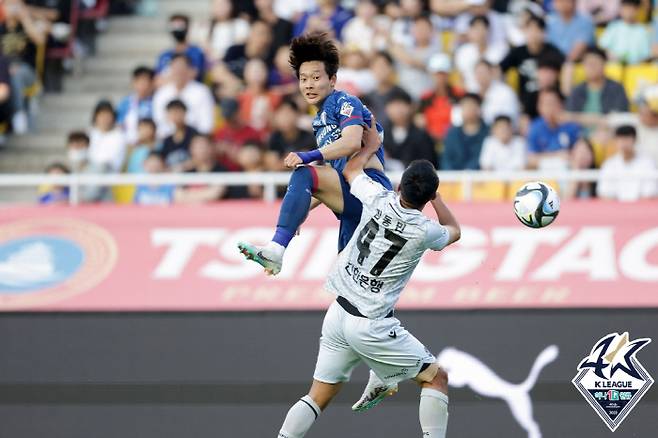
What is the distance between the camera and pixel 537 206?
7.92m

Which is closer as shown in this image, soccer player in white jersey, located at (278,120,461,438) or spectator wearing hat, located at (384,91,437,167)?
soccer player in white jersey, located at (278,120,461,438)

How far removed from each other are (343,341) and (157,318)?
2853 mm

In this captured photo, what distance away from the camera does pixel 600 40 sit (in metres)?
13.9

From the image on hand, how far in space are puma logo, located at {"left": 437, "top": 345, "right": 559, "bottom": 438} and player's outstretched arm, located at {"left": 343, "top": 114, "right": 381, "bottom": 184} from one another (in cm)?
257

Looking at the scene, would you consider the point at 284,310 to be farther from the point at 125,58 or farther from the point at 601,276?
the point at 125,58

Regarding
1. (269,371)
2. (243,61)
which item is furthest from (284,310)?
(243,61)

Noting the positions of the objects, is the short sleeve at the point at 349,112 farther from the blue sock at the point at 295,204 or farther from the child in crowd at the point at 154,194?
the child in crowd at the point at 154,194

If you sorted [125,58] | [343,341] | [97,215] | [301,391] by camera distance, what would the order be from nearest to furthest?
1. [343,341]
2. [301,391]
3. [97,215]
4. [125,58]

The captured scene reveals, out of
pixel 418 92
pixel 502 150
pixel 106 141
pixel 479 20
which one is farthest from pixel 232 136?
pixel 479 20

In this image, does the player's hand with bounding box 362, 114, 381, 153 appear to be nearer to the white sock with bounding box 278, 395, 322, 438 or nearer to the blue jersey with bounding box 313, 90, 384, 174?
the blue jersey with bounding box 313, 90, 384, 174

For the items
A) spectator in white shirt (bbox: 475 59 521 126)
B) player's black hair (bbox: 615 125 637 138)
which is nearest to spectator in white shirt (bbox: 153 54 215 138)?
spectator in white shirt (bbox: 475 59 521 126)

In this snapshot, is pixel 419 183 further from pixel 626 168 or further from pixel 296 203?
pixel 626 168

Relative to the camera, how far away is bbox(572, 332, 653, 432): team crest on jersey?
949cm

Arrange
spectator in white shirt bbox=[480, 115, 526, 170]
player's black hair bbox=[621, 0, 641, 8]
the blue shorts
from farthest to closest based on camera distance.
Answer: player's black hair bbox=[621, 0, 641, 8], spectator in white shirt bbox=[480, 115, 526, 170], the blue shorts
